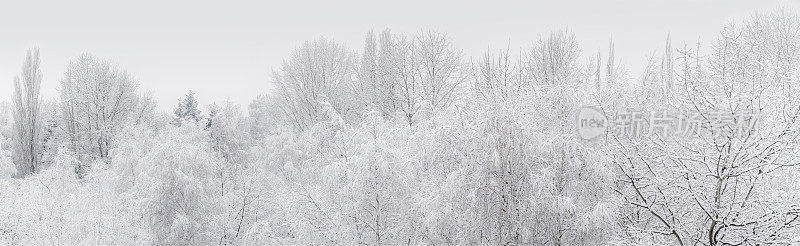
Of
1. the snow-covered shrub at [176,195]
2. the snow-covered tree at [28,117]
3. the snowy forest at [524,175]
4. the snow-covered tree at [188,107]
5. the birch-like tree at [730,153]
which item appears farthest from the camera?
the snow-covered tree at [188,107]

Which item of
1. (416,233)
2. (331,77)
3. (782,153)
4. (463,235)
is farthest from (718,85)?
(331,77)

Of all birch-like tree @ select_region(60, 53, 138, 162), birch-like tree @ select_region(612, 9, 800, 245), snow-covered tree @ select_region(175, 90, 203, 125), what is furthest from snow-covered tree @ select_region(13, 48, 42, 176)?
birch-like tree @ select_region(612, 9, 800, 245)

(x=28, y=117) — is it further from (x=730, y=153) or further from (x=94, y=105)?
(x=730, y=153)

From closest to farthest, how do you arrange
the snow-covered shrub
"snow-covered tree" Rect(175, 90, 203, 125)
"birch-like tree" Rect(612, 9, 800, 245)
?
"birch-like tree" Rect(612, 9, 800, 245) < the snow-covered shrub < "snow-covered tree" Rect(175, 90, 203, 125)

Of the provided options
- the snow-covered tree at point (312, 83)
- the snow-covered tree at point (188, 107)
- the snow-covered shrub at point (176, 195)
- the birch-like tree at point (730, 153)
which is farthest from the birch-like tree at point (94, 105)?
the birch-like tree at point (730, 153)

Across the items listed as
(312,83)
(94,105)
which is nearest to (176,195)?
(312,83)

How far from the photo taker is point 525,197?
28.2ft

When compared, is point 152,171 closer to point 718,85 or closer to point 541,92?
point 541,92

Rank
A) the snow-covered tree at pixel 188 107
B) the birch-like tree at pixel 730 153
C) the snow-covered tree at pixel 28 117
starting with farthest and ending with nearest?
the snow-covered tree at pixel 188 107 < the snow-covered tree at pixel 28 117 < the birch-like tree at pixel 730 153

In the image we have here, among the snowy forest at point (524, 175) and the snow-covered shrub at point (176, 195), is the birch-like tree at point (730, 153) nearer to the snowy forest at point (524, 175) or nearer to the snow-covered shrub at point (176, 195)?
the snowy forest at point (524, 175)

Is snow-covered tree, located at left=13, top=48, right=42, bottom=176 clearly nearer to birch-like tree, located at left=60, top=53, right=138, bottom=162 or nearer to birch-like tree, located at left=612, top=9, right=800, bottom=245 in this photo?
birch-like tree, located at left=60, top=53, right=138, bottom=162

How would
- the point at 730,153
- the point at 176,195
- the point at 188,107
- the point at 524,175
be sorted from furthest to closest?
the point at 188,107 < the point at 176,195 < the point at 524,175 < the point at 730,153

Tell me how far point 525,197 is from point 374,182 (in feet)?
10.1

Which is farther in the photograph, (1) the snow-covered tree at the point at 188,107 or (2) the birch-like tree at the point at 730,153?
(1) the snow-covered tree at the point at 188,107
